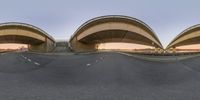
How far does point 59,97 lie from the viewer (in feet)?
19.0

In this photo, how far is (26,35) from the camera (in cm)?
7362

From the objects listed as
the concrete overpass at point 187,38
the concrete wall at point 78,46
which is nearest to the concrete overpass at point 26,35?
the concrete wall at point 78,46

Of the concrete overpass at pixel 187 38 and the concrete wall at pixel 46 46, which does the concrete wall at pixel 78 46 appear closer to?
the concrete wall at pixel 46 46

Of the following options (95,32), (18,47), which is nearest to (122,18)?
(95,32)

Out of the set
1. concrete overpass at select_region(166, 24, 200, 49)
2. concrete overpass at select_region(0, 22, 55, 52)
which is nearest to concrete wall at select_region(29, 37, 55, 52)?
concrete overpass at select_region(0, 22, 55, 52)

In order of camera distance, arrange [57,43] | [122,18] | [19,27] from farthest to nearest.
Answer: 1. [57,43]
2. [19,27]
3. [122,18]

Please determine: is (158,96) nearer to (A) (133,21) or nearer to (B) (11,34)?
(A) (133,21)

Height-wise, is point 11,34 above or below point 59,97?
above

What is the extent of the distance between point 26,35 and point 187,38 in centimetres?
4212

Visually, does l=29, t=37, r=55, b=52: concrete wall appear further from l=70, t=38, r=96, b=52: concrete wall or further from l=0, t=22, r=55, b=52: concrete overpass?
l=70, t=38, r=96, b=52: concrete wall

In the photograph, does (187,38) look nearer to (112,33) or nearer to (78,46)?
(112,33)

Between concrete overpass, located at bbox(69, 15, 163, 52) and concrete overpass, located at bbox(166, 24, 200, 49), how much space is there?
4147 mm

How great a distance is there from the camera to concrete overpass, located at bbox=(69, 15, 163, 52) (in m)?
67.6

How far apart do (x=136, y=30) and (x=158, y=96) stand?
65270 mm
